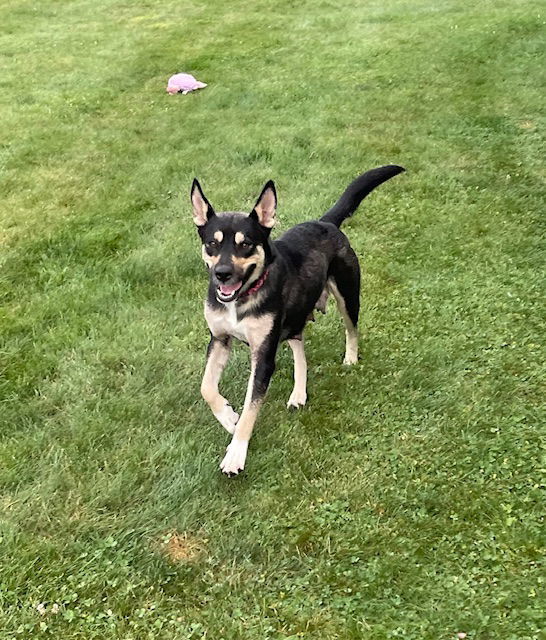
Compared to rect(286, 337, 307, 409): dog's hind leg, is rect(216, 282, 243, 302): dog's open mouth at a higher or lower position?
higher

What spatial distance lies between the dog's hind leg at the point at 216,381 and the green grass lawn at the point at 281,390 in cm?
17

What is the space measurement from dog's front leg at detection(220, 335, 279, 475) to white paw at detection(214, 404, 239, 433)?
0.87 feet

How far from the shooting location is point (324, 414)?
16.6 feet

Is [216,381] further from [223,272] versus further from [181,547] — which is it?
[181,547]

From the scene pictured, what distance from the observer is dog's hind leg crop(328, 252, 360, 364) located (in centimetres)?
514

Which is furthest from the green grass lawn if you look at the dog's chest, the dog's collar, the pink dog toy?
the dog's collar

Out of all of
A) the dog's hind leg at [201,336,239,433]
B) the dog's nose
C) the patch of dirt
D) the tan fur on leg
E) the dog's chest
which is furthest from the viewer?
the tan fur on leg

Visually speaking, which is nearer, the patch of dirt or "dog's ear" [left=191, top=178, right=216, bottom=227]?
the patch of dirt

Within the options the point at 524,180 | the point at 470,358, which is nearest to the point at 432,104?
the point at 524,180

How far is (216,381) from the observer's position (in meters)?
A: 4.65

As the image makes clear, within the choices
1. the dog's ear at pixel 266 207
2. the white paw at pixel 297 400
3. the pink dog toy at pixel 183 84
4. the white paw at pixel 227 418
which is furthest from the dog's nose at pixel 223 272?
the pink dog toy at pixel 183 84

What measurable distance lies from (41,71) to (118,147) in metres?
5.57

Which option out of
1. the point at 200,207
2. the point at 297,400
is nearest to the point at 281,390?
the point at 297,400

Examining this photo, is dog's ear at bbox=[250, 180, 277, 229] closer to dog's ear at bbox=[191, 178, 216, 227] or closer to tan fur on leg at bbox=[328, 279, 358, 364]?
dog's ear at bbox=[191, 178, 216, 227]
